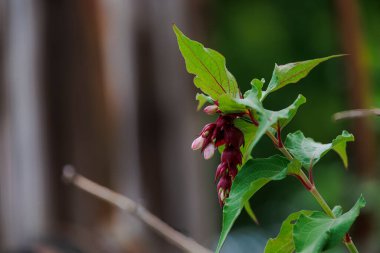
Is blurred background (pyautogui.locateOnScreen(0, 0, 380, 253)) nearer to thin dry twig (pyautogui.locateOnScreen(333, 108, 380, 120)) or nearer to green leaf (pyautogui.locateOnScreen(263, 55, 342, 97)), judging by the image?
thin dry twig (pyautogui.locateOnScreen(333, 108, 380, 120))

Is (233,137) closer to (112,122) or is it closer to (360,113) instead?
(360,113)

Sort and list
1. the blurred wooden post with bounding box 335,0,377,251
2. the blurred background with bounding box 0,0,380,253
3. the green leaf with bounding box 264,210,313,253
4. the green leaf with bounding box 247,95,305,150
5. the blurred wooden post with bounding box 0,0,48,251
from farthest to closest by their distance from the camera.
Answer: the blurred wooden post with bounding box 0,0,48,251 < the blurred background with bounding box 0,0,380,253 < the blurred wooden post with bounding box 335,0,377,251 < the green leaf with bounding box 264,210,313,253 < the green leaf with bounding box 247,95,305,150

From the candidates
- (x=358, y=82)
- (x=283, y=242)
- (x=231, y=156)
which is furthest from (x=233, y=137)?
(x=358, y=82)

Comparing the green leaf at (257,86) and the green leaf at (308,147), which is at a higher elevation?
the green leaf at (257,86)

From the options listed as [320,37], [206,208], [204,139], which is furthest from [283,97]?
[204,139]

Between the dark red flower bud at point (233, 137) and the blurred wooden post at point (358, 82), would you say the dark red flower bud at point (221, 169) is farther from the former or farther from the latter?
the blurred wooden post at point (358, 82)

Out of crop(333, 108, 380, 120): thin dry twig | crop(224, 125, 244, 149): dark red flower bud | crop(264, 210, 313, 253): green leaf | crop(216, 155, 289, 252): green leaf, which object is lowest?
crop(264, 210, 313, 253): green leaf

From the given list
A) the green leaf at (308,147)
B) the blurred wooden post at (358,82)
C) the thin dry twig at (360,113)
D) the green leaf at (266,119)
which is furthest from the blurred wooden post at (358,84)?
the green leaf at (266,119)

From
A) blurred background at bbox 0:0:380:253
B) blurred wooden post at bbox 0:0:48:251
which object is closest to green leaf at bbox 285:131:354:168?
blurred background at bbox 0:0:380:253

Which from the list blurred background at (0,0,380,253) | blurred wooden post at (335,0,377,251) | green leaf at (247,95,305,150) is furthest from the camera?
blurred background at (0,0,380,253)
